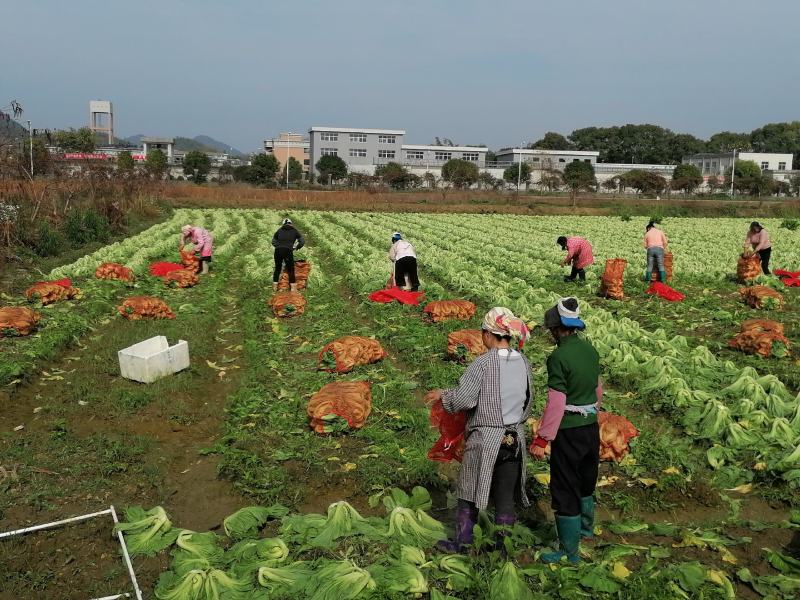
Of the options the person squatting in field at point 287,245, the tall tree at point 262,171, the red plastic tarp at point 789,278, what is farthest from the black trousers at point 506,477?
the tall tree at point 262,171

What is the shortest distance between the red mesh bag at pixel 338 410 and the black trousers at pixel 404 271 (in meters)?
5.81

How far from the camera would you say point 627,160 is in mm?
125875

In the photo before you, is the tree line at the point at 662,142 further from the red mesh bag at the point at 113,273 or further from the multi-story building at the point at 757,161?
the red mesh bag at the point at 113,273

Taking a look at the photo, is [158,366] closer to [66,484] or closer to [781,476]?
[66,484]

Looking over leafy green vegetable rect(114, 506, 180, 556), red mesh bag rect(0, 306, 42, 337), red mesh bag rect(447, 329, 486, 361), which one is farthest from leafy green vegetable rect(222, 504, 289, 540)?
red mesh bag rect(0, 306, 42, 337)

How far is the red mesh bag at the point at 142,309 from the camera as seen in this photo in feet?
37.4

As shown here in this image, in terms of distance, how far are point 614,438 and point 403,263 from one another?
7.16 meters

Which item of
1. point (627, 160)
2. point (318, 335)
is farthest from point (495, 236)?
point (627, 160)

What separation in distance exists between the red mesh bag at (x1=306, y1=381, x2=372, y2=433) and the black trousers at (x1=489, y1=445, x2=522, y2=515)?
2686mm

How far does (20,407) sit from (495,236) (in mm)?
20453

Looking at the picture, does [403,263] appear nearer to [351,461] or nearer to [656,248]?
[656,248]

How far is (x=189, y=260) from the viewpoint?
15.5 m

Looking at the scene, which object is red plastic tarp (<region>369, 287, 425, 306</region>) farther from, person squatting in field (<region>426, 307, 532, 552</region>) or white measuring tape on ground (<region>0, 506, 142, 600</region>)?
person squatting in field (<region>426, 307, 532, 552</region>)

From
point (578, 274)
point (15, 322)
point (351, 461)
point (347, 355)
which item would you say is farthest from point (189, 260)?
point (351, 461)
